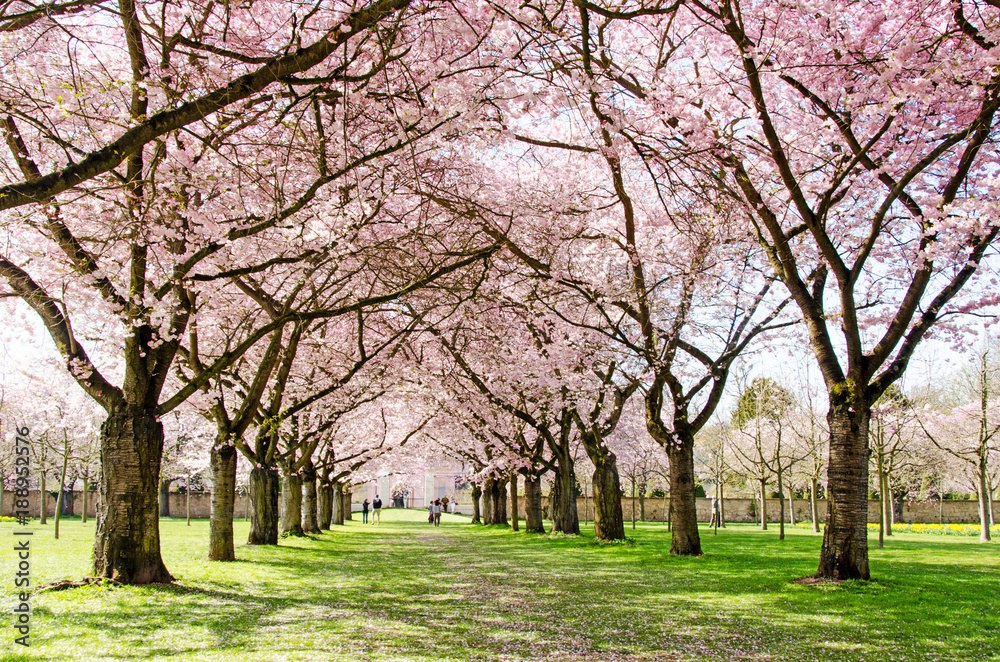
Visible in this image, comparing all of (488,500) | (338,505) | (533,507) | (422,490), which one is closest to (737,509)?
(488,500)

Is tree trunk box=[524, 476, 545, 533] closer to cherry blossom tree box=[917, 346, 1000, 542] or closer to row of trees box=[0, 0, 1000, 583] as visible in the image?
row of trees box=[0, 0, 1000, 583]

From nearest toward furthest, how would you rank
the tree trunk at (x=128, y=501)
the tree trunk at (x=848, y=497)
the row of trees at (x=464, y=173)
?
the row of trees at (x=464, y=173), the tree trunk at (x=128, y=501), the tree trunk at (x=848, y=497)

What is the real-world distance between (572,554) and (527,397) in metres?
6.28

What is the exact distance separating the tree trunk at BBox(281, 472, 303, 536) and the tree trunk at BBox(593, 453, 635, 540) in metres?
9.11

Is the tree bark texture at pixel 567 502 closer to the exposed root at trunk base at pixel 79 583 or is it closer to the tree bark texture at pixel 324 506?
the tree bark texture at pixel 324 506

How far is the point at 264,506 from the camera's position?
17938mm

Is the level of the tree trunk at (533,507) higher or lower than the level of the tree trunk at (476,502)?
higher

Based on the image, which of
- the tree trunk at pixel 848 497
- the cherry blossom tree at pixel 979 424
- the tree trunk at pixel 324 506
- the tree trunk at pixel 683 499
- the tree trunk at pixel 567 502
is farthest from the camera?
the tree trunk at pixel 324 506

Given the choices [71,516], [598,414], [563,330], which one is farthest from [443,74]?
[71,516]

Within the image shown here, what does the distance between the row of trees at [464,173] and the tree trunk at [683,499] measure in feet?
0.20

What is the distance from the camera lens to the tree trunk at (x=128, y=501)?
951cm

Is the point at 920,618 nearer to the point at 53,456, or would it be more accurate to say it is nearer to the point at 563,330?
the point at 563,330

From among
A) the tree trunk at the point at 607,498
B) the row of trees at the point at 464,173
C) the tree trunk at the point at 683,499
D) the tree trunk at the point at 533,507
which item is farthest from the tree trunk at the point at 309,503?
the tree trunk at the point at 683,499

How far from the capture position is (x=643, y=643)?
6.55 metres
